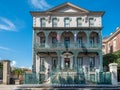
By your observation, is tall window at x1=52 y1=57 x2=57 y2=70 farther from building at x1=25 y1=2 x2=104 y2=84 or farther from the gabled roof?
the gabled roof

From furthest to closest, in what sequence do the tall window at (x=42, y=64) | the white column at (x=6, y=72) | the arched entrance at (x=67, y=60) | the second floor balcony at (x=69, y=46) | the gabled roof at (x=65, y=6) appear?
the gabled roof at (x=65, y=6)
the tall window at (x=42, y=64)
the arched entrance at (x=67, y=60)
the second floor balcony at (x=69, y=46)
the white column at (x=6, y=72)

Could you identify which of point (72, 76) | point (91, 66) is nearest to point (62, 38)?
point (91, 66)

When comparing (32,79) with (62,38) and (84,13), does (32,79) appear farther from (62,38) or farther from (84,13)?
(84,13)

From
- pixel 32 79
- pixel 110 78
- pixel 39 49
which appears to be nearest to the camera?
pixel 110 78

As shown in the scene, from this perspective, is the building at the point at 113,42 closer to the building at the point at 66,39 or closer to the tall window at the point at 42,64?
the building at the point at 66,39

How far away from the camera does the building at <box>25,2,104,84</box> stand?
3369 cm

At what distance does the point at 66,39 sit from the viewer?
116 feet

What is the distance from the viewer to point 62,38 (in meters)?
35.3

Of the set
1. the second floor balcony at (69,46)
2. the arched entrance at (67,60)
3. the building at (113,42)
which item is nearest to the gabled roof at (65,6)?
the second floor balcony at (69,46)

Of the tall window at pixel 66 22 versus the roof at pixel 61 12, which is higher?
the roof at pixel 61 12

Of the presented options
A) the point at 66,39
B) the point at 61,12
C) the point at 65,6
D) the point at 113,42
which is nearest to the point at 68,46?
the point at 66,39

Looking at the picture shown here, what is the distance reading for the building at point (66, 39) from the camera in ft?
111

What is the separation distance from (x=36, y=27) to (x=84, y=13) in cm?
714

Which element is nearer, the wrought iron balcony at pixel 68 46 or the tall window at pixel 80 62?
the wrought iron balcony at pixel 68 46
